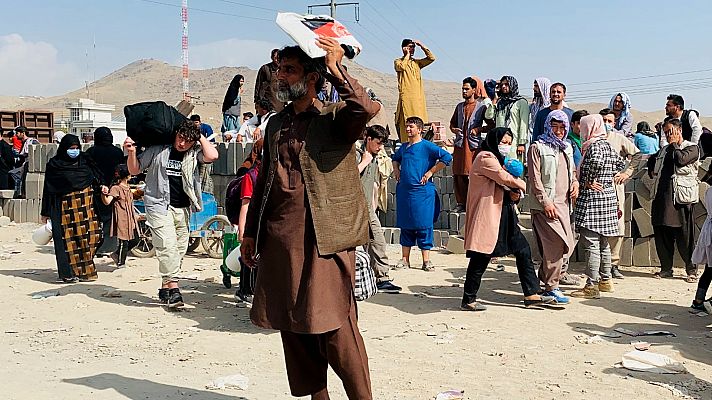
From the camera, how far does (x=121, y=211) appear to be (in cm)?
988

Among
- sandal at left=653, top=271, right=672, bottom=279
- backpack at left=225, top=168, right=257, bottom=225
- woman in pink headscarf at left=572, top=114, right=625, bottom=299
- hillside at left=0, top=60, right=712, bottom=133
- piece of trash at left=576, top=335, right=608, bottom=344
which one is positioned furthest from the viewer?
hillside at left=0, top=60, right=712, bottom=133

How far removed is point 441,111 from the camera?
77.4 metres

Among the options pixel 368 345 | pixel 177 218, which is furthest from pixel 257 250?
pixel 177 218

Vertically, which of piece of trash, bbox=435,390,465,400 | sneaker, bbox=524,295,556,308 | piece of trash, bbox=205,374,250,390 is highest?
sneaker, bbox=524,295,556,308

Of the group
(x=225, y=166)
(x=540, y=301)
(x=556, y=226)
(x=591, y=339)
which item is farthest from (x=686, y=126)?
(x=225, y=166)

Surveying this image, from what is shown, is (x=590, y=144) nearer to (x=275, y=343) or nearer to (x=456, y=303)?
(x=456, y=303)

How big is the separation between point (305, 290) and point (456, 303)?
4.12m

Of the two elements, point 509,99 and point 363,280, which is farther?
point 509,99

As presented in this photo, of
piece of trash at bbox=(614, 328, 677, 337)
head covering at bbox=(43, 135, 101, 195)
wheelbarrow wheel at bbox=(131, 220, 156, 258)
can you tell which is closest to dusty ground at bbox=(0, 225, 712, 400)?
piece of trash at bbox=(614, 328, 677, 337)

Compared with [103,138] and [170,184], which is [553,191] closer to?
[170,184]

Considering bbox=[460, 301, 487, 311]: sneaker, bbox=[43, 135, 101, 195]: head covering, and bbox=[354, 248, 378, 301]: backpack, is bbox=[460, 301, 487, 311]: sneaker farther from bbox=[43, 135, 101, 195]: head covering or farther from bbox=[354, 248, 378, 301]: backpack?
bbox=[43, 135, 101, 195]: head covering

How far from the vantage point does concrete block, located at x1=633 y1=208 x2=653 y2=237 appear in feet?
30.8

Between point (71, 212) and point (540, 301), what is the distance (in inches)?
214

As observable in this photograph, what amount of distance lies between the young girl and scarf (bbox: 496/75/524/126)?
203 inches
